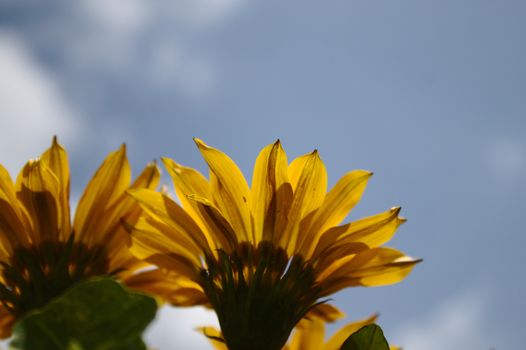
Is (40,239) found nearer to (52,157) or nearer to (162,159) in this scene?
(52,157)

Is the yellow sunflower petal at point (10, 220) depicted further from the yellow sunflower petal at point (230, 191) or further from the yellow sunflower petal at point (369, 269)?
the yellow sunflower petal at point (369, 269)

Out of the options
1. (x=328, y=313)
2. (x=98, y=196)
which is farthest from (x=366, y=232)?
(x=98, y=196)

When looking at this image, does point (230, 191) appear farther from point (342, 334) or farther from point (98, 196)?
point (342, 334)

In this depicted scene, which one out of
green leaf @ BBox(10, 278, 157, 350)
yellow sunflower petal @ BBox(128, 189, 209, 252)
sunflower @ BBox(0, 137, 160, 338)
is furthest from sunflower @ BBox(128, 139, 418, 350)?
green leaf @ BBox(10, 278, 157, 350)

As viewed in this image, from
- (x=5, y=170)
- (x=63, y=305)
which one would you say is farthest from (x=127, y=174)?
(x=63, y=305)

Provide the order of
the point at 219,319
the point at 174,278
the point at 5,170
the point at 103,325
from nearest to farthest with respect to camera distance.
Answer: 1. the point at 103,325
2. the point at 219,319
3. the point at 5,170
4. the point at 174,278

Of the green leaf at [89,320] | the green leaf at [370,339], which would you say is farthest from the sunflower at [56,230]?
the green leaf at [89,320]

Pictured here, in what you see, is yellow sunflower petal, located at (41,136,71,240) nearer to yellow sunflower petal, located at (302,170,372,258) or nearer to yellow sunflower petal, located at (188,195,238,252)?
yellow sunflower petal, located at (188,195,238,252)
